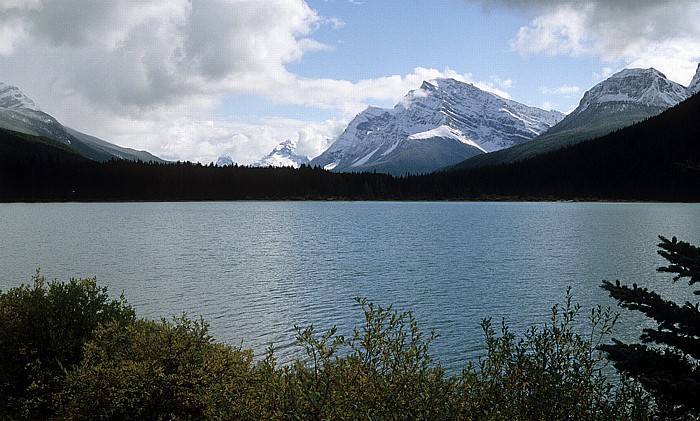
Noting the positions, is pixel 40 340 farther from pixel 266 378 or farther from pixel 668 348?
pixel 668 348

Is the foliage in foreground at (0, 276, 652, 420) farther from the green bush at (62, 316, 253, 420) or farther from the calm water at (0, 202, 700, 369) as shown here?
the calm water at (0, 202, 700, 369)

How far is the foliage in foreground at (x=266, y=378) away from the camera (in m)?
9.44

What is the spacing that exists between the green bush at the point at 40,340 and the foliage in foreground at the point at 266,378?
37 mm

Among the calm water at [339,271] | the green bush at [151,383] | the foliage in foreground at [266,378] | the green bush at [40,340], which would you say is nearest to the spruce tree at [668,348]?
the foliage in foreground at [266,378]

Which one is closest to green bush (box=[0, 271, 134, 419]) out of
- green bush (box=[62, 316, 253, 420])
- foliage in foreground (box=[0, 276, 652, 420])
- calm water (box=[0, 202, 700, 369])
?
foliage in foreground (box=[0, 276, 652, 420])

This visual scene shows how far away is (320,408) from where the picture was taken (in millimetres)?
8422

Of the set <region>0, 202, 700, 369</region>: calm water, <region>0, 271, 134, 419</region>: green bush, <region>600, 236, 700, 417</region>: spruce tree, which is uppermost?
<region>600, 236, 700, 417</region>: spruce tree

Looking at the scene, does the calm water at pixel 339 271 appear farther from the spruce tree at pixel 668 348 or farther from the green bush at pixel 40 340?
the spruce tree at pixel 668 348

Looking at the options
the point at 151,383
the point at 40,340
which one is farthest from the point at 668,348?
the point at 40,340

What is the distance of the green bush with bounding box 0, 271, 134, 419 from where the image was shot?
14434mm

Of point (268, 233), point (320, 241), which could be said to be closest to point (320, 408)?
point (320, 241)

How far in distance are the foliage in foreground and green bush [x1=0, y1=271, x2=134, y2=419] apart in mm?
37

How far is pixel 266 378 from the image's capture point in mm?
10812

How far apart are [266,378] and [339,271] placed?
138 ft
